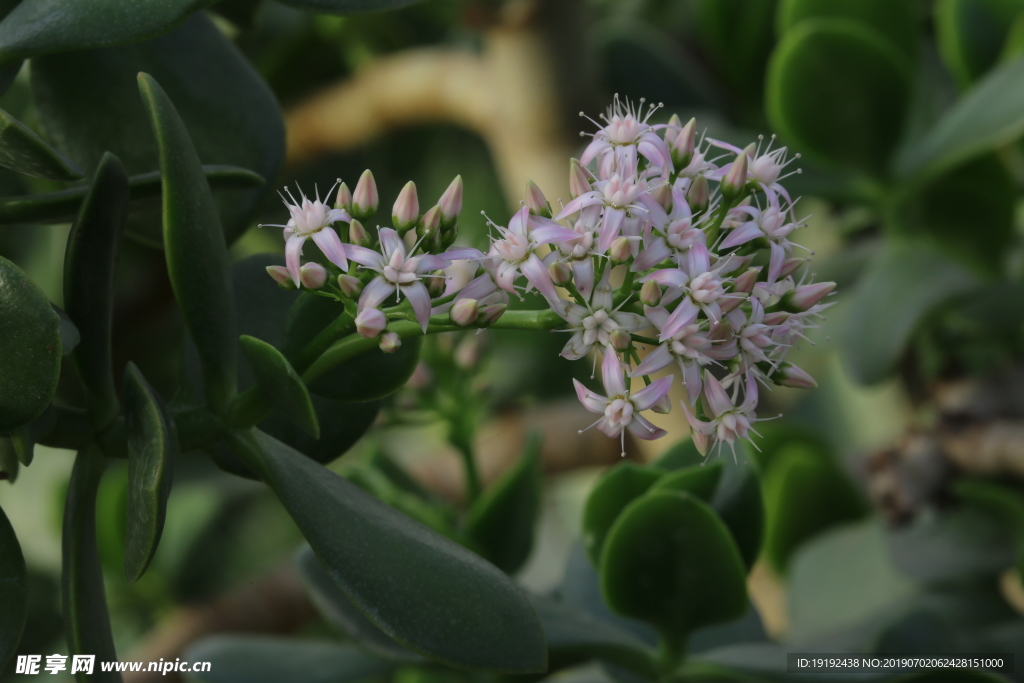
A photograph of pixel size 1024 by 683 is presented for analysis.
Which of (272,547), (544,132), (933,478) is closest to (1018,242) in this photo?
(933,478)

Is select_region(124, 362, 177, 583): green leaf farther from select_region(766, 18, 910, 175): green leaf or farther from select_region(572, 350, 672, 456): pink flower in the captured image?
select_region(766, 18, 910, 175): green leaf

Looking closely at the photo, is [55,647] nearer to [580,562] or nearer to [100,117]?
[580,562]

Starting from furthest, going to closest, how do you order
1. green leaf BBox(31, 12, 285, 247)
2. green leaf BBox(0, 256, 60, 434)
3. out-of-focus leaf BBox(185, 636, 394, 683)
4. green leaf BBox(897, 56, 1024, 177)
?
green leaf BBox(897, 56, 1024, 177)
out-of-focus leaf BBox(185, 636, 394, 683)
green leaf BBox(31, 12, 285, 247)
green leaf BBox(0, 256, 60, 434)

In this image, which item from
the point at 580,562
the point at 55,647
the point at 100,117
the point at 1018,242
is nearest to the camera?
the point at 100,117

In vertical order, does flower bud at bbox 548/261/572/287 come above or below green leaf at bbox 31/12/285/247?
below

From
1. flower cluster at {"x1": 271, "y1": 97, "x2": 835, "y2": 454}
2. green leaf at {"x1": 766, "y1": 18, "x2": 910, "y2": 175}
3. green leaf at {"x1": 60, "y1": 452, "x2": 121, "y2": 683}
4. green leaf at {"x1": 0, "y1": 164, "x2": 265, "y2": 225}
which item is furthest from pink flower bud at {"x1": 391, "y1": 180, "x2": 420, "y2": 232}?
green leaf at {"x1": 766, "y1": 18, "x2": 910, "y2": 175}

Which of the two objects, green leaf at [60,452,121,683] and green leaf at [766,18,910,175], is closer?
green leaf at [60,452,121,683]

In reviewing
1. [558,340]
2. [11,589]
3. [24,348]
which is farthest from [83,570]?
[558,340]

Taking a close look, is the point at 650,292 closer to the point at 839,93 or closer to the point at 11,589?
the point at 11,589
